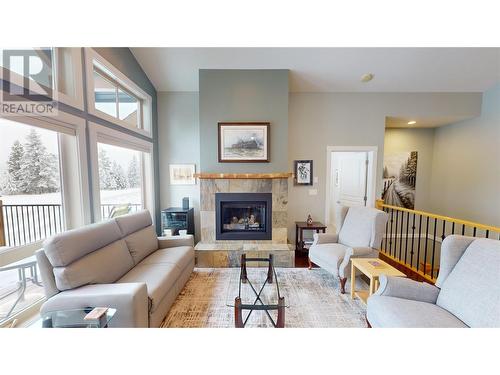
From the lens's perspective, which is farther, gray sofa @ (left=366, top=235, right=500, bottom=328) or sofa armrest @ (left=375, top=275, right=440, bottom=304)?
sofa armrest @ (left=375, top=275, right=440, bottom=304)

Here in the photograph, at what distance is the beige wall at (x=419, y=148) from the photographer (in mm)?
4426

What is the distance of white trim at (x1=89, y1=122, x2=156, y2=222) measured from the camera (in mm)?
2236

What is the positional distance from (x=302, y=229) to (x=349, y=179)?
1614 mm

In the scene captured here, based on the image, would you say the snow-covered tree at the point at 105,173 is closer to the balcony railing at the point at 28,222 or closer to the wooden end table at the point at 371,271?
the balcony railing at the point at 28,222

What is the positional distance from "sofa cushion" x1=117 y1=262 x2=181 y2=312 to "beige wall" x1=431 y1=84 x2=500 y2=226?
17.7ft

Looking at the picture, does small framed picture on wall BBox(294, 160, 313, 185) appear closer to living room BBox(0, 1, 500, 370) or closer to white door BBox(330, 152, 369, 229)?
living room BBox(0, 1, 500, 370)

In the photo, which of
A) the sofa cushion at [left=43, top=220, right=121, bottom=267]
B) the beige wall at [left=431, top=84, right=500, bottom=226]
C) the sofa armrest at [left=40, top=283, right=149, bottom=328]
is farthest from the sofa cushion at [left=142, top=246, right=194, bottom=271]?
the beige wall at [left=431, top=84, right=500, bottom=226]

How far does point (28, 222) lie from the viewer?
5.59 feet

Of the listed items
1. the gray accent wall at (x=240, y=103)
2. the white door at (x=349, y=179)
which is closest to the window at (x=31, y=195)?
the gray accent wall at (x=240, y=103)

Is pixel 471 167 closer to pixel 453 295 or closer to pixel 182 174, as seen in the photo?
pixel 453 295

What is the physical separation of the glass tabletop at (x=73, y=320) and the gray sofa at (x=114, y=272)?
0.13 metres

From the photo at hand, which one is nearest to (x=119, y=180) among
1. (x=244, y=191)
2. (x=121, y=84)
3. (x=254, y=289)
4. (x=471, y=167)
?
(x=121, y=84)

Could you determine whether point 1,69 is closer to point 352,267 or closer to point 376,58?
point 352,267
